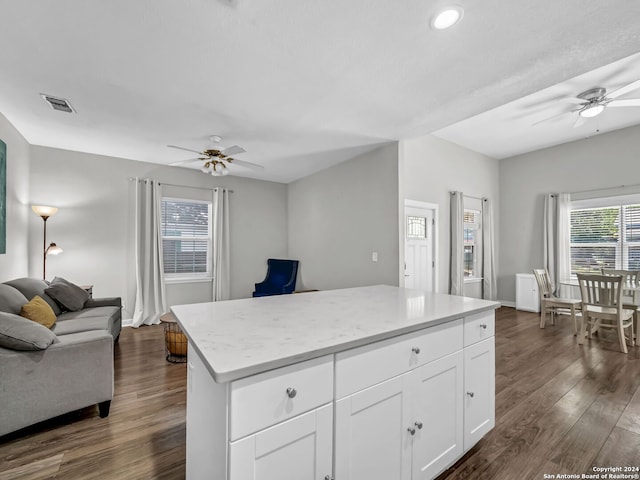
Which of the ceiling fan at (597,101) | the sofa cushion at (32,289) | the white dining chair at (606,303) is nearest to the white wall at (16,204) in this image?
the sofa cushion at (32,289)

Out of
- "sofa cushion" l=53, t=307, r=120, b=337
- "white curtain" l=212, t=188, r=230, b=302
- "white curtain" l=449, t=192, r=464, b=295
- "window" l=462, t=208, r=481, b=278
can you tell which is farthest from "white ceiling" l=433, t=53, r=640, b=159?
"sofa cushion" l=53, t=307, r=120, b=337

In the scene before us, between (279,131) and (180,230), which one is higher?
(279,131)

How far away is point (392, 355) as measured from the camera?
1.31m

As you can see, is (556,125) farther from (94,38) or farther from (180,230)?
(180,230)

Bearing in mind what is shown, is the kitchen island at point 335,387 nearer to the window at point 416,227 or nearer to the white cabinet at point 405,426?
the white cabinet at point 405,426

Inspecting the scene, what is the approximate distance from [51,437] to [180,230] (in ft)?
12.1

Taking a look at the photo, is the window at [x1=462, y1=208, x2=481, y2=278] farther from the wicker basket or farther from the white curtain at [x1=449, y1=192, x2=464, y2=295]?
the wicker basket

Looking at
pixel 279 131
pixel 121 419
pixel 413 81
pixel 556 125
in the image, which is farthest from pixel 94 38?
pixel 556 125

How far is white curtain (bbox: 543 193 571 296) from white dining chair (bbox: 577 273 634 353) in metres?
1.50

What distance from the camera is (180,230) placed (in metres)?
5.25

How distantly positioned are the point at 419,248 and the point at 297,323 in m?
3.64

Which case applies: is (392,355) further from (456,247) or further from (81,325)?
(456,247)

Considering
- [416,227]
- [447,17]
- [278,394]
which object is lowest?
[278,394]

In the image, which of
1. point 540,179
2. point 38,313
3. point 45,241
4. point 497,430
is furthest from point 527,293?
point 45,241
